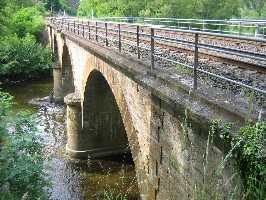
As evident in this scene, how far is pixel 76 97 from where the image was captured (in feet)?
48.0

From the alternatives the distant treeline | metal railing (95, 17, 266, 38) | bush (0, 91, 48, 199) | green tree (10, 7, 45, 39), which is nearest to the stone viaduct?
bush (0, 91, 48, 199)

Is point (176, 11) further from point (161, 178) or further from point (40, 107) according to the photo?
point (161, 178)

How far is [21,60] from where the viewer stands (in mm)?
30219

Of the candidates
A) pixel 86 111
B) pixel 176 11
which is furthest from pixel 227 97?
pixel 176 11

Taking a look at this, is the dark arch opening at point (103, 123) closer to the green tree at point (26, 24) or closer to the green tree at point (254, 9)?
the green tree at point (26, 24)

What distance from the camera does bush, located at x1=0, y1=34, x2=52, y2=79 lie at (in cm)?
2958

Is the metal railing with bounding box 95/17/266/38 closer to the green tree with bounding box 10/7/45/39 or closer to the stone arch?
the stone arch

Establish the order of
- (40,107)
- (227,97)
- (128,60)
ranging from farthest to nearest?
(40,107), (128,60), (227,97)

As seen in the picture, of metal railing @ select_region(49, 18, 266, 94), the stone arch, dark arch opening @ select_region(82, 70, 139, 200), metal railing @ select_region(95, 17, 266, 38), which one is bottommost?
dark arch opening @ select_region(82, 70, 139, 200)

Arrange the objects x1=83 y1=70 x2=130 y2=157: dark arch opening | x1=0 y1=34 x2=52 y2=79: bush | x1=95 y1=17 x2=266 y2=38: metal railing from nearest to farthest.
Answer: x1=95 y1=17 x2=266 y2=38: metal railing → x1=83 y1=70 x2=130 y2=157: dark arch opening → x1=0 y1=34 x2=52 y2=79: bush

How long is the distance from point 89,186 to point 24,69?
820 inches

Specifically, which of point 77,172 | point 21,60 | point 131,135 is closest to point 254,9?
point 21,60

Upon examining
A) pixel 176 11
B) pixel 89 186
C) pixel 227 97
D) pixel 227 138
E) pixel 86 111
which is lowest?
pixel 89 186

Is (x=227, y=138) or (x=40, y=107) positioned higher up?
(x=227, y=138)
